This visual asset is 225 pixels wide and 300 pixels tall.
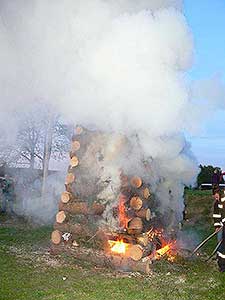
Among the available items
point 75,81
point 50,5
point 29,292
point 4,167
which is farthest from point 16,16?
point 4,167

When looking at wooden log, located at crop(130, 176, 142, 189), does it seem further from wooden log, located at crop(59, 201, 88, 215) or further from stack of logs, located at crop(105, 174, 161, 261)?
wooden log, located at crop(59, 201, 88, 215)

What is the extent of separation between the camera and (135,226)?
809cm

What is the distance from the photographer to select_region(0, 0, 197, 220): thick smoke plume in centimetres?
766

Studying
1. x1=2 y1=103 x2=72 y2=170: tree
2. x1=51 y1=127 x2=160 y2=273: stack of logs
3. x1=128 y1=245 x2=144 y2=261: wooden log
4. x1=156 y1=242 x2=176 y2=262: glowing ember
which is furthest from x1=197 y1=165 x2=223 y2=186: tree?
x1=128 y1=245 x2=144 y2=261: wooden log

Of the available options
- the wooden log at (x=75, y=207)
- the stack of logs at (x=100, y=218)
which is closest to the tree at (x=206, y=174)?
the stack of logs at (x=100, y=218)

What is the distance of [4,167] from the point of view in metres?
16.3

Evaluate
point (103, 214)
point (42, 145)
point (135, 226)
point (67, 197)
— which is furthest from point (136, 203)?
point (42, 145)

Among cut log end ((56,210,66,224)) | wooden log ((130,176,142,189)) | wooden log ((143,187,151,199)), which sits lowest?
cut log end ((56,210,66,224))

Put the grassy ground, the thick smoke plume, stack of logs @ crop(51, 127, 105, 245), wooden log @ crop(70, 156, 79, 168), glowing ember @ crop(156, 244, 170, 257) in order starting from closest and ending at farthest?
the grassy ground < the thick smoke plume < glowing ember @ crop(156, 244, 170, 257) < stack of logs @ crop(51, 127, 105, 245) < wooden log @ crop(70, 156, 79, 168)

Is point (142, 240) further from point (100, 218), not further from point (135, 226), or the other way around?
point (100, 218)

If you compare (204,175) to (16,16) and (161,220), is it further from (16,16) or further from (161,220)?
(16,16)

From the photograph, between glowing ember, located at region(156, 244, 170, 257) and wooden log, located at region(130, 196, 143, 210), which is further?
glowing ember, located at region(156, 244, 170, 257)

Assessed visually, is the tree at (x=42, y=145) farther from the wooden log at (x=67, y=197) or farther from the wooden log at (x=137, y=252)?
the wooden log at (x=137, y=252)

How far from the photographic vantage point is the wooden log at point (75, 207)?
879 cm
